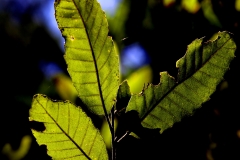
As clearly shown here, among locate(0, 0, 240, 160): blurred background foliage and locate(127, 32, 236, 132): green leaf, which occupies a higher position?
locate(127, 32, 236, 132): green leaf

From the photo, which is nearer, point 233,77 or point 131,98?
point 131,98

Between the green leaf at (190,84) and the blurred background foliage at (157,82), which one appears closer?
the green leaf at (190,84)

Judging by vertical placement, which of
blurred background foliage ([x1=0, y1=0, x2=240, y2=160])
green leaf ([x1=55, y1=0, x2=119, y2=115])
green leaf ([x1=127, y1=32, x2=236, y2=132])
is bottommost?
blurred background foliage ([x1=0, y1=0, x2=240, y2=160])

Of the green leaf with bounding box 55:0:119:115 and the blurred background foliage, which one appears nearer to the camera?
the green leaf with bounding box 55:0:119:115

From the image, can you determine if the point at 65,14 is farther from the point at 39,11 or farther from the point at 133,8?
the point at 39,11

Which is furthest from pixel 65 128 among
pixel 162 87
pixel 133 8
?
pixel 133 8

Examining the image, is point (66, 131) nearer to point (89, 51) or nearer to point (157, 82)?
point (89, 51)

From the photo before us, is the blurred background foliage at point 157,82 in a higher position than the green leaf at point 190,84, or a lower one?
lower
